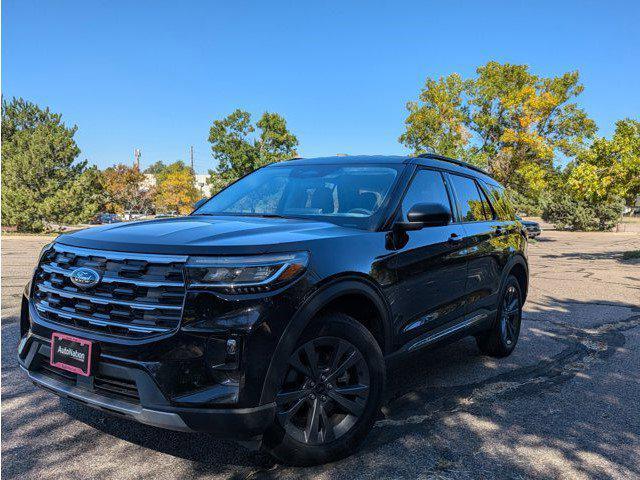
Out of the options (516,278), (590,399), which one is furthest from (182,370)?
(516,278)

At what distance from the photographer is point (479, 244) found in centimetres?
452

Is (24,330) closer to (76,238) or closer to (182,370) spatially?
(76,238)

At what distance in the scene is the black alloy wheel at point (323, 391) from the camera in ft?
8.70

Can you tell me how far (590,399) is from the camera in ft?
13.3

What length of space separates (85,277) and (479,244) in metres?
3.21

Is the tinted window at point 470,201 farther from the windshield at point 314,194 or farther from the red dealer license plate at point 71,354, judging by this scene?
the red dealer license plate at point 71,354

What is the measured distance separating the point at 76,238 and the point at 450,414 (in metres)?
2.72

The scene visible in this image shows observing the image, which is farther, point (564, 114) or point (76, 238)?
point (564, 114)

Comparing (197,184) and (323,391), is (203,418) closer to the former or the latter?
(323,391)

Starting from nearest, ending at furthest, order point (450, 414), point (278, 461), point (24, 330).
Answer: point (278, 461), point (24, 330), point (450, 414)

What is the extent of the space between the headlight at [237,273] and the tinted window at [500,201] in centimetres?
350

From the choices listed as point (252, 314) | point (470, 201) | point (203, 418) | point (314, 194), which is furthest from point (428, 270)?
point (203, 418)

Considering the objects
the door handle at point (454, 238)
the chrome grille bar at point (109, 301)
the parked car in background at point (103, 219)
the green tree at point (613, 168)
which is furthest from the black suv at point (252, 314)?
the parked car in background at point (103, 219)

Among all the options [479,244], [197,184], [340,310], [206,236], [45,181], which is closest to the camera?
[206,236]
